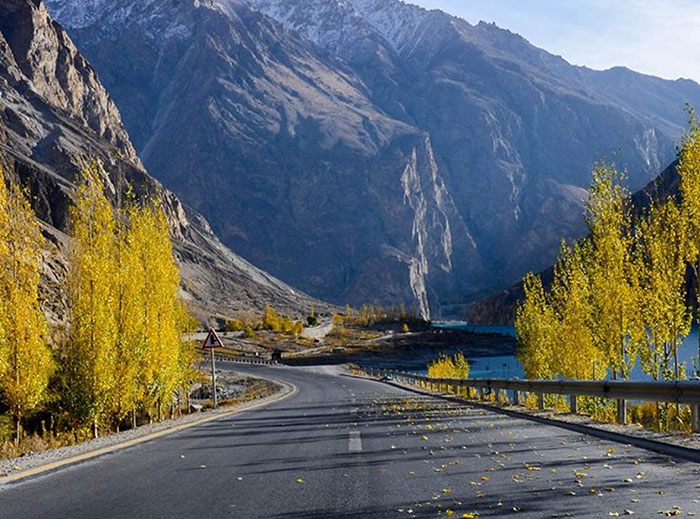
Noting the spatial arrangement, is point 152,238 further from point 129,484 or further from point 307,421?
point 129,484

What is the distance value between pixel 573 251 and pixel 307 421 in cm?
2016

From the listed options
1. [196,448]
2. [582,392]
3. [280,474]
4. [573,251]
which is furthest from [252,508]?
[573,251]

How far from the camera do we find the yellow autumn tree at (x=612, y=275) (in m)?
23.4

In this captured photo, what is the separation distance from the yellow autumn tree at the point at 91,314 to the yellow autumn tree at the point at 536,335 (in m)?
22.3

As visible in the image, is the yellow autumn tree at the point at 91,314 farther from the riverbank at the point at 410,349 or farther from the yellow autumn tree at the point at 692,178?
the riverbank at the point at 410,349

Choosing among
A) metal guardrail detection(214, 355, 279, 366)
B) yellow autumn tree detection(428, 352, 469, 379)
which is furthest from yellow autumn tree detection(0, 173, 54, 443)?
metal guardrail detection(214, 355, 279, 366)

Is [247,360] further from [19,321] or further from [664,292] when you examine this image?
[19,321]

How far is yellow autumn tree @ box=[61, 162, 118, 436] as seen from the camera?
19.2 m

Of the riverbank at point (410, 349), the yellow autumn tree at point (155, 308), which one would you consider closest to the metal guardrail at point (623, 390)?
the yellow autumn tree at point (155, 308)

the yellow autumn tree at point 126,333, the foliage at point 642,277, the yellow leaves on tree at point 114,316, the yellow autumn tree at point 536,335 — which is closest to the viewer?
the yellow leaves on tree at point 114,316

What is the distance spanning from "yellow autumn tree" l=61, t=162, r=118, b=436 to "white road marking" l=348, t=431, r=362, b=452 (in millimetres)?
8258

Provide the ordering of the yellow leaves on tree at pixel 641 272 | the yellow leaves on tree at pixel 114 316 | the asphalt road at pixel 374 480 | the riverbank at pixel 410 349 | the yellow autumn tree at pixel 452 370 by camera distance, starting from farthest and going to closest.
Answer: the riverbank at pixel 410 349
the yellow autumn tree at pixel 452 370
the yellow leaves on tree at pixel 641 272
the yellow leaves on tree at pixel 114 316
the asphalt road at pixel 374 480

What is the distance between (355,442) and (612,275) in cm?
1437

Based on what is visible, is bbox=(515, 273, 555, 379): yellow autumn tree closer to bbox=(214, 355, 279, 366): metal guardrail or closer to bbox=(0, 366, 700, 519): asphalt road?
bbox=(0, 366, 700, 519): asphalt road
